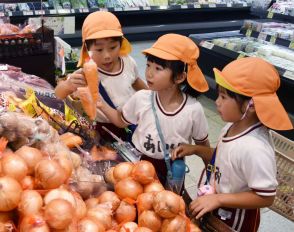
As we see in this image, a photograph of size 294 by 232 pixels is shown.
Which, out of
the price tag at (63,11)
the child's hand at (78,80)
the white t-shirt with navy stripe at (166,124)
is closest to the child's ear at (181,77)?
the white t-shirt with navy stripe at (166,124)

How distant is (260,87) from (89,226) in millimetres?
862

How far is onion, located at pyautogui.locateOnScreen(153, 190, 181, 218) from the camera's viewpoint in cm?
119

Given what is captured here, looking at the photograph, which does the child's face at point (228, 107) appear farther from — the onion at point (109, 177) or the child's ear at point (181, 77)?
the onion at point (109, 177)

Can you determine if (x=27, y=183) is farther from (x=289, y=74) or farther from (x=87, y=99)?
(x=289, y=74)

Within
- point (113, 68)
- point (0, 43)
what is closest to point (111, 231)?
point (113, 68)

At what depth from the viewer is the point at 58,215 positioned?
1026 mm

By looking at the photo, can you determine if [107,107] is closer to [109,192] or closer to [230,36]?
[109,192]

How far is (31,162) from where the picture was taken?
1.26 m

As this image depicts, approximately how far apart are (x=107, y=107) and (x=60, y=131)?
0.29 meters

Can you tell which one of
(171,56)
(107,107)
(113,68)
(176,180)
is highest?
(171,56)

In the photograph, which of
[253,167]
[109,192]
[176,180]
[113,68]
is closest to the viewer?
[109,192]

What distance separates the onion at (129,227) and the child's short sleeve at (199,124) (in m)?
0.71

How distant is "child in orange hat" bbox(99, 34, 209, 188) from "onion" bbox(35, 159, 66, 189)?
71 cm

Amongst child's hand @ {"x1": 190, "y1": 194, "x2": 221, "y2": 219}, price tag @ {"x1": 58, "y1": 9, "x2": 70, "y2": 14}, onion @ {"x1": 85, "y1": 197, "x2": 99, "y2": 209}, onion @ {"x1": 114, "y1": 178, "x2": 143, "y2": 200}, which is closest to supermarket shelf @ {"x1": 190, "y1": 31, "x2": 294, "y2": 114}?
price tag @ {"x1": 58, "y1": 9, "x2": 70, "y2": 14}
